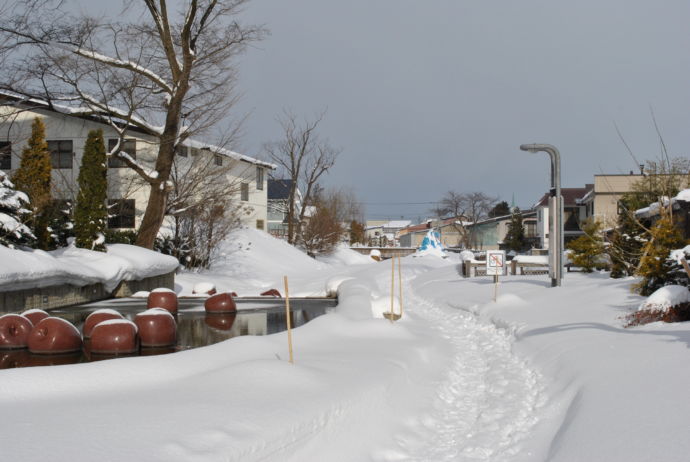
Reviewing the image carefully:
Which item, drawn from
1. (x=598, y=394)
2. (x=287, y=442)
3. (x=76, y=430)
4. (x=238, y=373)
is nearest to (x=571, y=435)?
(x=598, y=394)

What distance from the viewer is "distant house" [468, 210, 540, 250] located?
71.4 m

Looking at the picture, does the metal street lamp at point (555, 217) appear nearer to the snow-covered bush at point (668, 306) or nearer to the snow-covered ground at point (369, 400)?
the snow-covered ground at point (369, 400)

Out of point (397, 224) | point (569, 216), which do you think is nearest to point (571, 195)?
point (569, 216)

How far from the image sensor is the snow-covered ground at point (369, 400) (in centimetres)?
495

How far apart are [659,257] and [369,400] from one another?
9.05m

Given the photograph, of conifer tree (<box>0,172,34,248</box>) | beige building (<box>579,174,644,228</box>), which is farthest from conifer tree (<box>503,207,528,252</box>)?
conifer tree (<box>0,172,34,248</box>)

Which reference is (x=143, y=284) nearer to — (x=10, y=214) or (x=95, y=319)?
(x=10, y=214)

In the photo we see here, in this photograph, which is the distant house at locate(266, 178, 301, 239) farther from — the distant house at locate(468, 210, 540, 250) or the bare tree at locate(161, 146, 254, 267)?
the bare tree at locate(161, 146, 254, 267)

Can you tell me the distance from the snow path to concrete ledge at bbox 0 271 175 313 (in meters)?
9.85

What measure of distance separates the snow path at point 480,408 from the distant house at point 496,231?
59476 millimetres

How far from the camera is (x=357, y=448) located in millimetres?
6090

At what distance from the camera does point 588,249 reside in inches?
928

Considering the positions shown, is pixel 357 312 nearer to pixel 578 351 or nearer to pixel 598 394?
pixel 578 351

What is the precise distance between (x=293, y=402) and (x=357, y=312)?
786 centimetres
